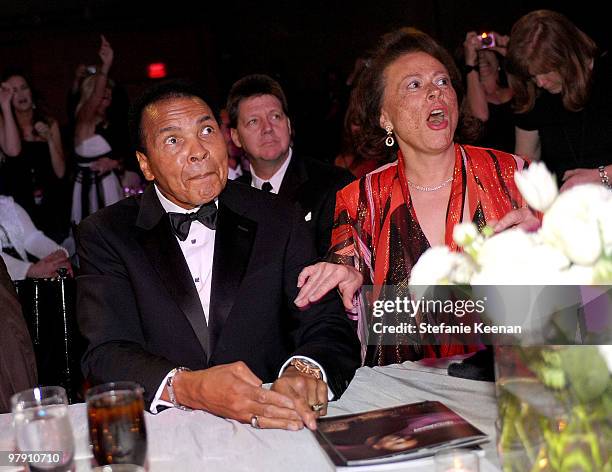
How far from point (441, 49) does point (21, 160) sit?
13.3ft

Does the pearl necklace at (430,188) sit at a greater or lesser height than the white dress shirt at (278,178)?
lesser

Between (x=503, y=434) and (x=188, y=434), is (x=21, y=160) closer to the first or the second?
(x=188, y=434)

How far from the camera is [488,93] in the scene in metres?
5.14

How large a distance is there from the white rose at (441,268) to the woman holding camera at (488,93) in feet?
11.9

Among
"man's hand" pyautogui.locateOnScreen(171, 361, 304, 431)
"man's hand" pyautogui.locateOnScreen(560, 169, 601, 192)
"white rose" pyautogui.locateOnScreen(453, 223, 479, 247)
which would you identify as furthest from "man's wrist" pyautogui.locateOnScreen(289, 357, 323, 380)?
"man's hand" pyautogui.locateOnScreen(560, 169, 601, 192)

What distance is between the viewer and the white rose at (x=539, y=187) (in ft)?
3.56

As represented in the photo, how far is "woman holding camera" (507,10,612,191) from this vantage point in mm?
3705

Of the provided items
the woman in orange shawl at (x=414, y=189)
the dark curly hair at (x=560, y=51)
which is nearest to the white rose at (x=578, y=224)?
the woman in orange shawl at (x=414, y=189)

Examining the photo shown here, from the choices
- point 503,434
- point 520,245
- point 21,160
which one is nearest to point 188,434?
point 503,434

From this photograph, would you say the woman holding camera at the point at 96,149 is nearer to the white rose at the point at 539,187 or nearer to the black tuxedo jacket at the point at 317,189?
the black tuxedo jacket at the point at 317,189

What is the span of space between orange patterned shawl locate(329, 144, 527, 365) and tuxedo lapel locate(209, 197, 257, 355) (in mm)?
363

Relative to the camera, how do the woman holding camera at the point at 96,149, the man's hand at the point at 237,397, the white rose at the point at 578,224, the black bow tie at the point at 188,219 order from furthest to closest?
the woman holding camera at the point at 96,149 → the black bow tie at the point at 188,219 → the man's hand at the point at 237,397 → the white rose at the point at 578,224

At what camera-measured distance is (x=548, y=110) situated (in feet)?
13.0

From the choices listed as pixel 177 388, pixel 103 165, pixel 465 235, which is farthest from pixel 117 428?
pixel 103 165
